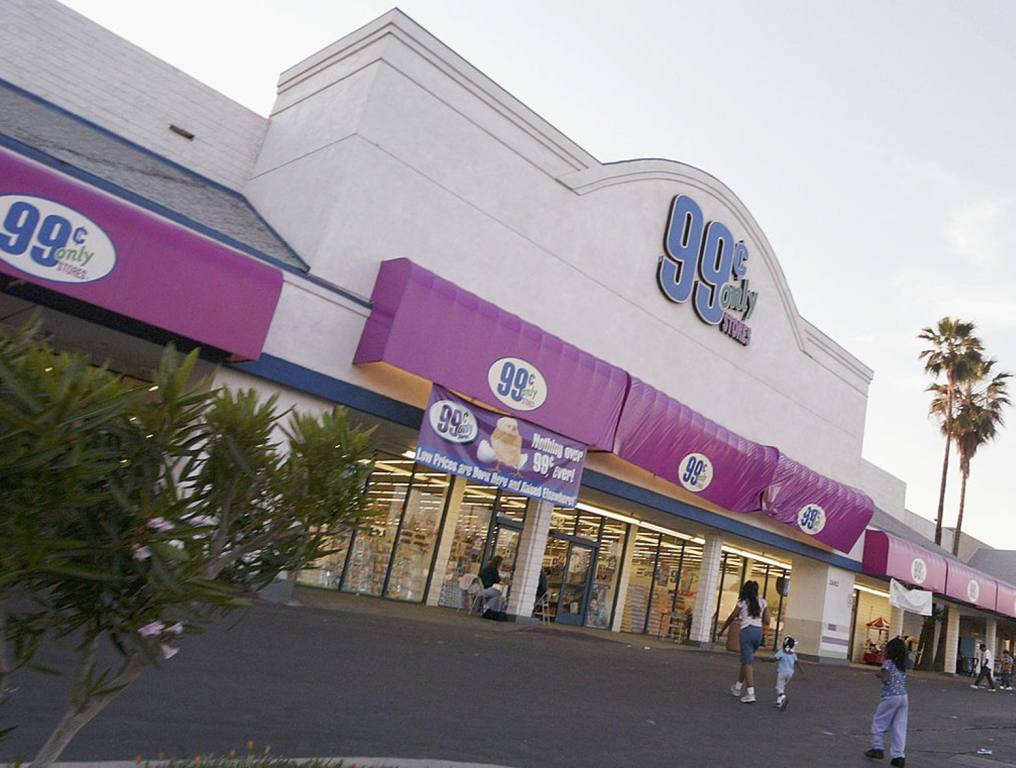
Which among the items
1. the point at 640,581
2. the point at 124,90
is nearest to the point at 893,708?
the point at 640,581

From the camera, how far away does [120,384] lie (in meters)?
2.84

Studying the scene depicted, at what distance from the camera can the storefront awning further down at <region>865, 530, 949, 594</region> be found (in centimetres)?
2789

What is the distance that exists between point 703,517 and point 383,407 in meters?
10.9

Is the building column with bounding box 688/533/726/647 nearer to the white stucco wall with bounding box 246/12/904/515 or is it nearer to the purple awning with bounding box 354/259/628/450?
the white stucco wall with bounding box 246/12/904/515

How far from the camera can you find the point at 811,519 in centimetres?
2491

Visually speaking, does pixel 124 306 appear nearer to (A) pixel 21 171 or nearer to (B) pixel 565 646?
(A) pixel 21 171

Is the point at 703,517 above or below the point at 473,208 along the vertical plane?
below

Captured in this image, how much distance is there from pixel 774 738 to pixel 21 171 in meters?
11.7

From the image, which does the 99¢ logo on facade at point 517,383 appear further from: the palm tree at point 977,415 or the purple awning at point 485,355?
the palm tree at point 977,415

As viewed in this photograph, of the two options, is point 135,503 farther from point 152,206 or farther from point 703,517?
point 703,517

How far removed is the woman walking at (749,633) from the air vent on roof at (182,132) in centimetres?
1455

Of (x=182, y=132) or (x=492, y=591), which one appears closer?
(x=182, y=132)

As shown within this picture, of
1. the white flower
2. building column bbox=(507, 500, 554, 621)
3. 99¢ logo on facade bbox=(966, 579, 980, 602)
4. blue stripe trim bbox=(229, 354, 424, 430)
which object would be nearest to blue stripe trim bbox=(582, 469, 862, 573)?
building column bbox=(507, 500, 554, 621)

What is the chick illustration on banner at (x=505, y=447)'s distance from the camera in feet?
50.3
